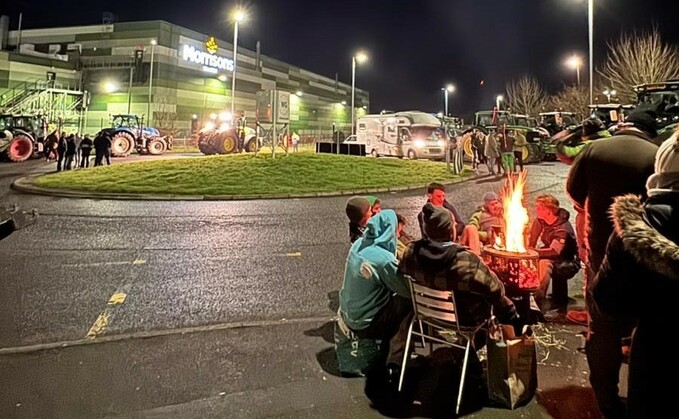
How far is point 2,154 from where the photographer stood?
2627 cm

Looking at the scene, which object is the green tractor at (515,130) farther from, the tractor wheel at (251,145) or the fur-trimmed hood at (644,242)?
the fur-trimmed hood at (644,242)

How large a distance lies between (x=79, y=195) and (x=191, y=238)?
7.32 metres

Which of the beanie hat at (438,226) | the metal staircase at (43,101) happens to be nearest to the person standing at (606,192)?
the beanie hat at (438,226)

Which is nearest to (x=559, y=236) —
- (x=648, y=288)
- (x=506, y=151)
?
(x=648, y=288)

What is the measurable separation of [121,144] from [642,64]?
36275mm

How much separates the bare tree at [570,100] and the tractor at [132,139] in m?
40.2

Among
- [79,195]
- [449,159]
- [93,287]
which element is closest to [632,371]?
[93,287]

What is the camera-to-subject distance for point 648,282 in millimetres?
1941

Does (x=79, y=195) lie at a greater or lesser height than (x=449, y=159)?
lesser

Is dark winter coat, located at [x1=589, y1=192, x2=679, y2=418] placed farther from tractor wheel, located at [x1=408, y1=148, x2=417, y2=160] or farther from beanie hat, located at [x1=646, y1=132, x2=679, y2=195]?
tractor wheel, located at [x1=408, y1=148, x2=417, y2=160]

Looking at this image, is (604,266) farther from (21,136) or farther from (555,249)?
(21,136)

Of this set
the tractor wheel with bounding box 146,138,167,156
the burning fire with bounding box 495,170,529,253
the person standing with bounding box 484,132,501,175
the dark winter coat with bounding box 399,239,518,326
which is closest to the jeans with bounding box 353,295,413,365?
the dark winter coat with bounding box 399,239,518,326

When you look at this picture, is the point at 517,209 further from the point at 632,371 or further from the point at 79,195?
the point at 79,195

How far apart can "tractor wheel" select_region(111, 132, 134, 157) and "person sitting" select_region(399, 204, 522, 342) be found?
29.5 meters
